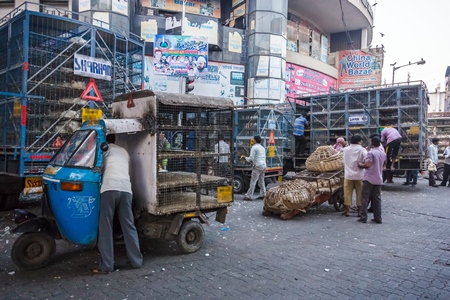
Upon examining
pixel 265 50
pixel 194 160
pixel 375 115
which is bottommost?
pixel 194 160

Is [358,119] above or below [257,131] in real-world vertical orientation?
above

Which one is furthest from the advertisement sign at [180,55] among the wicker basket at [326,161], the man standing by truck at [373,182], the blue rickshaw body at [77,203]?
the blue rickshaw body at [77,203]

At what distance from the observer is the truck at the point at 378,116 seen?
11555mm

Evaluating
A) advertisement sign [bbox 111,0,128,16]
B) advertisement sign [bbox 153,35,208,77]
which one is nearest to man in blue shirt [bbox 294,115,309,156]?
advertisement sign [bbox 153,35,208,77]

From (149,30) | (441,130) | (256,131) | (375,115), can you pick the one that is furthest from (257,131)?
(441,130)

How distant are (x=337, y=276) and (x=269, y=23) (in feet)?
59.3

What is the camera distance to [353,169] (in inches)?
304

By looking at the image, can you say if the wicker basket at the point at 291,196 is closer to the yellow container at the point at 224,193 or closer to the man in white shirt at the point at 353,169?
the man in white shirt at the point at 353,169

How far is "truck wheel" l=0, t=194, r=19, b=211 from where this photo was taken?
7656 mm

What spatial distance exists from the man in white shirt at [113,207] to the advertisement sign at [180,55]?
1279cm

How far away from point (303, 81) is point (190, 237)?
20.9m

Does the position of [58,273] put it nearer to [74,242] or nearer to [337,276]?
[74,242]

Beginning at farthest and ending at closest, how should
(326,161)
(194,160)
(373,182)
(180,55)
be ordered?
(180,55)
(326,161)
(373,182)
(194,160)

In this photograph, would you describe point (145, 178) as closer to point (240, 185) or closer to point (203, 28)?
point (240, 185)
